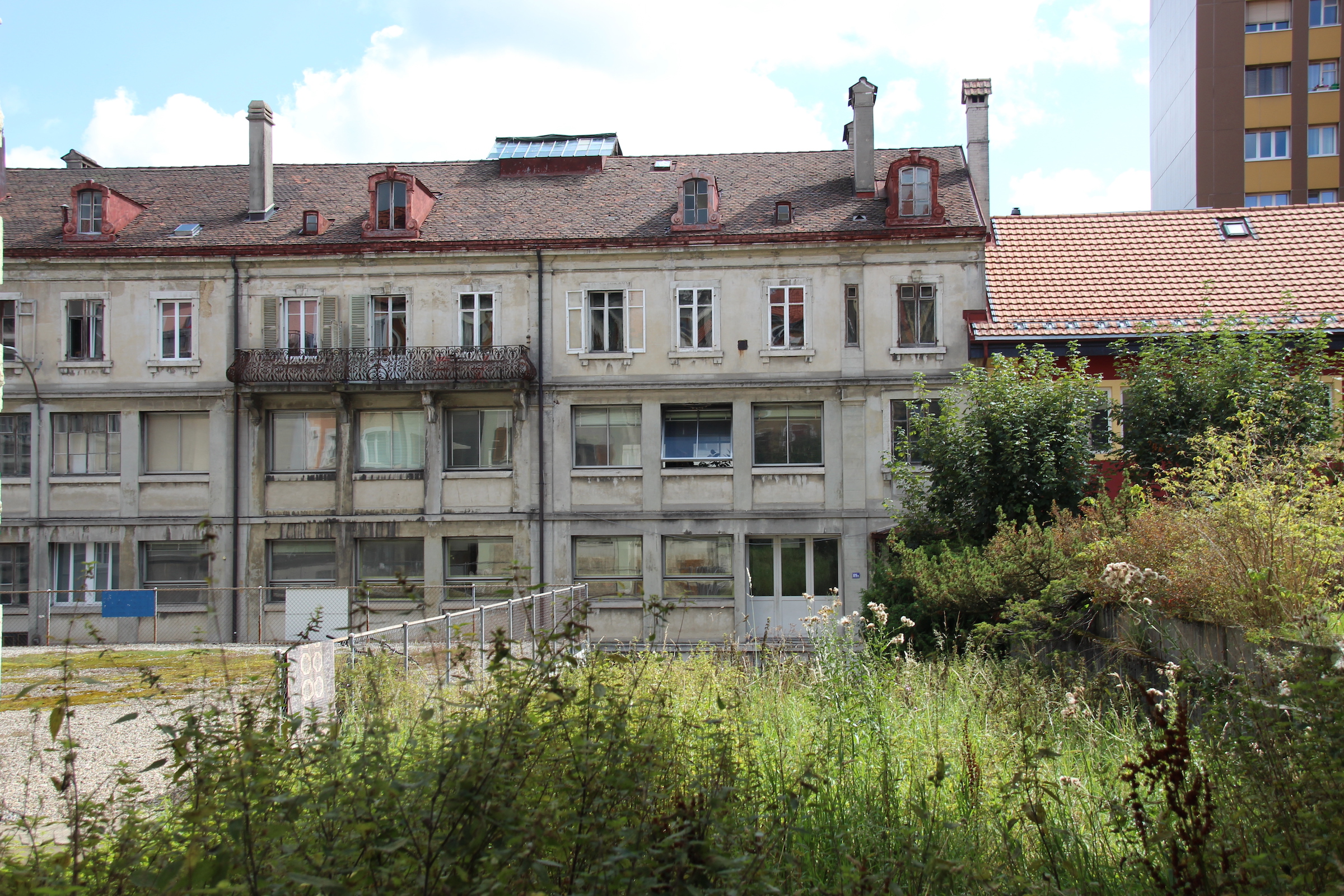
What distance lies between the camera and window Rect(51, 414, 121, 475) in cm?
2447

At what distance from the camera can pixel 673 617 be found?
23938 millimetres

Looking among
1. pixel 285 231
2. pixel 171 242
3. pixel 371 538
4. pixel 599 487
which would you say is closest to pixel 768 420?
pixel 599 487

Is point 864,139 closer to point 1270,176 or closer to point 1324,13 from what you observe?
point 1270,176

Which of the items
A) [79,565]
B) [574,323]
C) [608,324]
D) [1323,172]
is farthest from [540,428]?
[1323,172]

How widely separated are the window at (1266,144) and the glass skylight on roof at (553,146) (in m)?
29.7

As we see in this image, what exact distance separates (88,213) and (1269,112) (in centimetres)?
4424

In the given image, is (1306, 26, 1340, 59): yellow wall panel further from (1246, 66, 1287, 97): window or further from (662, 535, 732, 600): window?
(662, 535, 732, 600): window

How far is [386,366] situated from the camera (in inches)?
933

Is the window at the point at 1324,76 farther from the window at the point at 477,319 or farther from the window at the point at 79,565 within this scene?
the window at the point at 79,565

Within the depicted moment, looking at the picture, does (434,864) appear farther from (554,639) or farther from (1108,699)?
(1108,699)

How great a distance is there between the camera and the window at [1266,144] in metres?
41.5

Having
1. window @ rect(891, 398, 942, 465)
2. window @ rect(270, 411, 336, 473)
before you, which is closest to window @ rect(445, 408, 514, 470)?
window @ rect(270, 411, 336, 473)

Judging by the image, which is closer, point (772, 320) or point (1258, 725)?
point (1258, 725)

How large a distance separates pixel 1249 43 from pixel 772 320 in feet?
104
